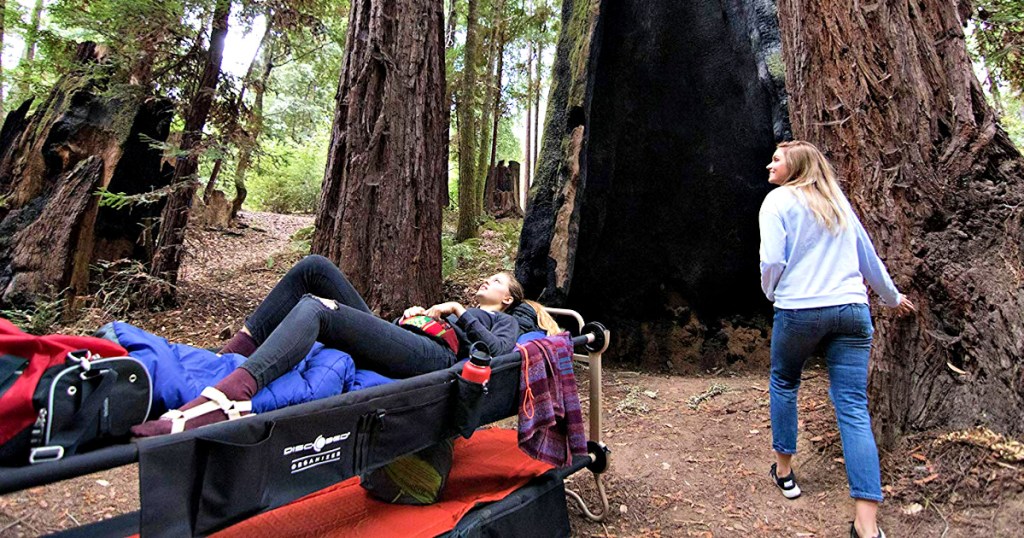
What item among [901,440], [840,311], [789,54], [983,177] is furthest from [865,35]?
[901,440]

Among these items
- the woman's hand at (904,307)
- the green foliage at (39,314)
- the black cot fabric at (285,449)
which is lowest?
the green foliage at (39,314)

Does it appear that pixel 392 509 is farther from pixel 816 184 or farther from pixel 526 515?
pixel 816 184

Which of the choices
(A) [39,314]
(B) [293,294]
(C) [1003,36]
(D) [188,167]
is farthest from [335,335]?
(C) [1003,36]

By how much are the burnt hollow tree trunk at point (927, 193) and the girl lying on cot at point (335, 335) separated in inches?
81.7

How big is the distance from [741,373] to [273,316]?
4.74m

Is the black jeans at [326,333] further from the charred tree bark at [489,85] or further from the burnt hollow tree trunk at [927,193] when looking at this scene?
the charred tree bark at [489,85]

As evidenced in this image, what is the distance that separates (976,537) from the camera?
2508mm

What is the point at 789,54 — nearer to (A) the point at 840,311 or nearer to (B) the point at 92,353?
(A) the point at 840,311

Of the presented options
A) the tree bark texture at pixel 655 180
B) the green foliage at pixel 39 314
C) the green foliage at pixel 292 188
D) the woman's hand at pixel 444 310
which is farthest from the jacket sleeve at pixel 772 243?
the green foliage at pixel 292 188

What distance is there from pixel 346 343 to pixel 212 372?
1.95 ft

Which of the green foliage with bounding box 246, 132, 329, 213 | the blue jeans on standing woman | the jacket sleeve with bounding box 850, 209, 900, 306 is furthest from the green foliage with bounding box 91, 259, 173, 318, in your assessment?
the green foliage with bounding box 246, 132, 329, 213

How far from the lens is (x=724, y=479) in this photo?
3533 millimetres

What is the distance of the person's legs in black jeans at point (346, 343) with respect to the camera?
226 cm

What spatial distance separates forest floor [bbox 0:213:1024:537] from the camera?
2.69 meters
